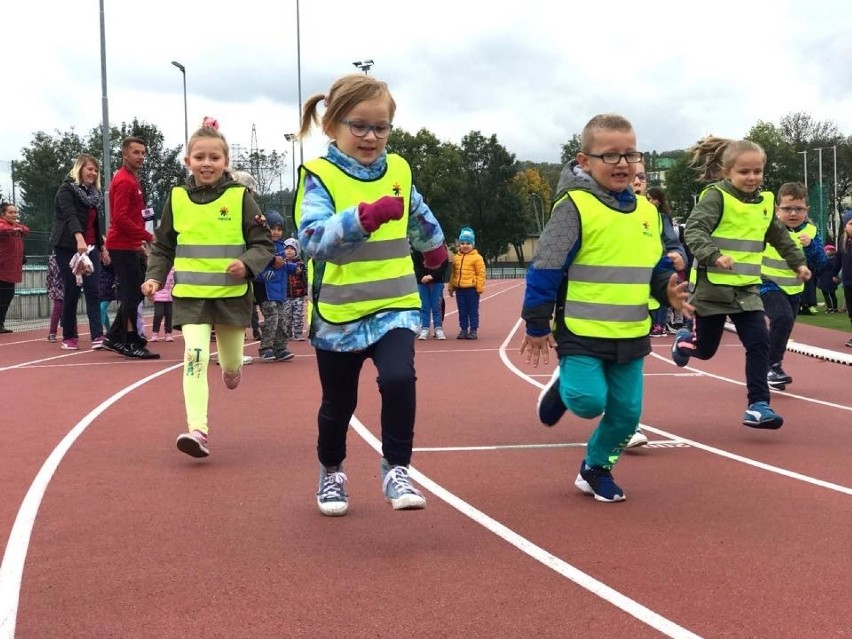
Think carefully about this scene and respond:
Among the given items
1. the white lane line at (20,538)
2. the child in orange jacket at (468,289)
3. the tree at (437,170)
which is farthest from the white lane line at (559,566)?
the tree at (437,170)

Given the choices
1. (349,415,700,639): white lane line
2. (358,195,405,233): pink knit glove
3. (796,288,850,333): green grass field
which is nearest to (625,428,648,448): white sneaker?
(349,415,700,639): white lane line

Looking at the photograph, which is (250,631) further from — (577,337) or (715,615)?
→ (577,337)

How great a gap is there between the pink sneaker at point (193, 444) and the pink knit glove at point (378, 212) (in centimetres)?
245

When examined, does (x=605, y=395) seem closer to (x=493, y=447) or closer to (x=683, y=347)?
(x=493, y=447)

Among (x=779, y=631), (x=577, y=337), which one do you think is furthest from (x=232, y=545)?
(x=779, y=631)

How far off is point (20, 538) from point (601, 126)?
3274 millimetres

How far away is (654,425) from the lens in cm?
727

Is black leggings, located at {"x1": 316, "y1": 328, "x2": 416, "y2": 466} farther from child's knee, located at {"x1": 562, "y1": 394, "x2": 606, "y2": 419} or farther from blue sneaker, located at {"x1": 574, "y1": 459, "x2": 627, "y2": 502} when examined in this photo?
blue sneaker, located at {"x1": 574, "y1": 459, "x2": 627, "y2": 502}

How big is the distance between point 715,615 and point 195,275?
385 cm

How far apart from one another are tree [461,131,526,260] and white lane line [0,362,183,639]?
101998mm

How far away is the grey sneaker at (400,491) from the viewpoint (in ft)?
13.5

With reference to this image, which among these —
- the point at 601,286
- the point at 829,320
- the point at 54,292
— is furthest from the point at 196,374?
the point at 829,320

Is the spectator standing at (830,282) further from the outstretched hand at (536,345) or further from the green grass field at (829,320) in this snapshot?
the outstretched hand at (536,345)

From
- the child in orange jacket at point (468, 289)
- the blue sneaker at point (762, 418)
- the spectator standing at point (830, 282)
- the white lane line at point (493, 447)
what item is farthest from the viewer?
the spectator standing at point (830, 282)
